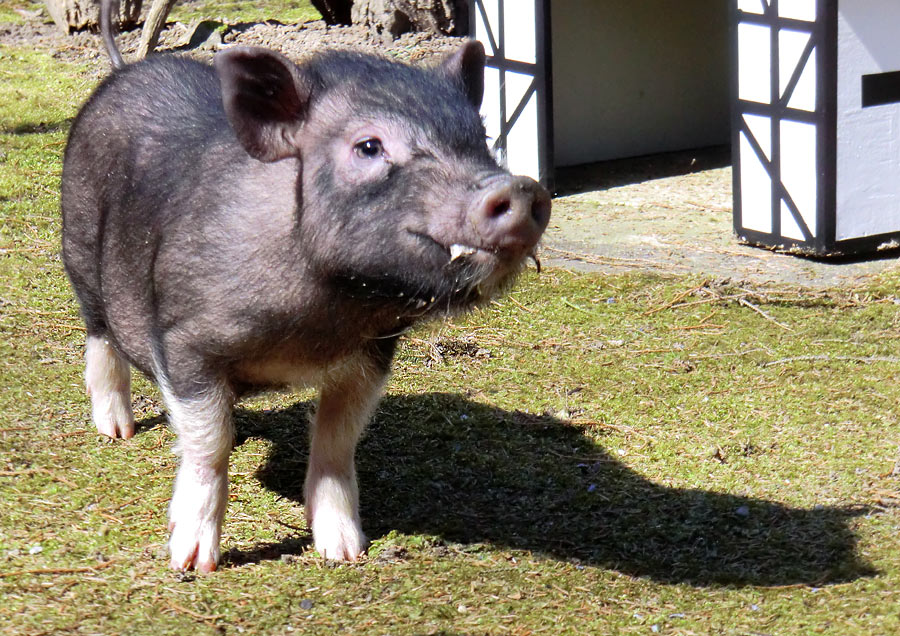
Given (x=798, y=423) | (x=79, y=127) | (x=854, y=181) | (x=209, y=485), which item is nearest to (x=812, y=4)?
(x=854, y=181)

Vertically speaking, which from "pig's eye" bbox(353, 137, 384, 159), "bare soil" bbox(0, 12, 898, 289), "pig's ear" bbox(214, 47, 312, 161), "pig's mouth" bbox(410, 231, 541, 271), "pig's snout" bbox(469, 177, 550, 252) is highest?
"pig's ear" bbox(214, 47, 312, 161)

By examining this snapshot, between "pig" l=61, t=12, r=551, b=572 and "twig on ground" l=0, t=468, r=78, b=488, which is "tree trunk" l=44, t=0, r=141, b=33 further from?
"twig on ground" l=0, t=468, r=78, b=488

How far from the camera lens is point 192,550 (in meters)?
3.91

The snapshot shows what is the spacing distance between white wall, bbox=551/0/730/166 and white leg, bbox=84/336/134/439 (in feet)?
23.7

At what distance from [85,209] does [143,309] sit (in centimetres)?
70

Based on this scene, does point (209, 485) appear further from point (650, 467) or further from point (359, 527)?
point (650, 467)

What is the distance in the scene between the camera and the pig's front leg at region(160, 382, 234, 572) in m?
3.82

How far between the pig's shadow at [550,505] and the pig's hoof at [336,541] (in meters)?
0.15

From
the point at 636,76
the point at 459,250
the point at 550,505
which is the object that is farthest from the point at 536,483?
the point at 636,76

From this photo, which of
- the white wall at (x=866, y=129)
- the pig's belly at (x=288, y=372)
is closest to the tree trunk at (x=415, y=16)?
the white wall at (x=866, y=129)

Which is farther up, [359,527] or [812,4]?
[812,4]

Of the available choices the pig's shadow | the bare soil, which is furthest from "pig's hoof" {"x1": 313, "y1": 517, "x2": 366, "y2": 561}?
the bare soil

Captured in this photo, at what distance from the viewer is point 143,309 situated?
13.3 feet

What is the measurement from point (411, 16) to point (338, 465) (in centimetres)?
950
